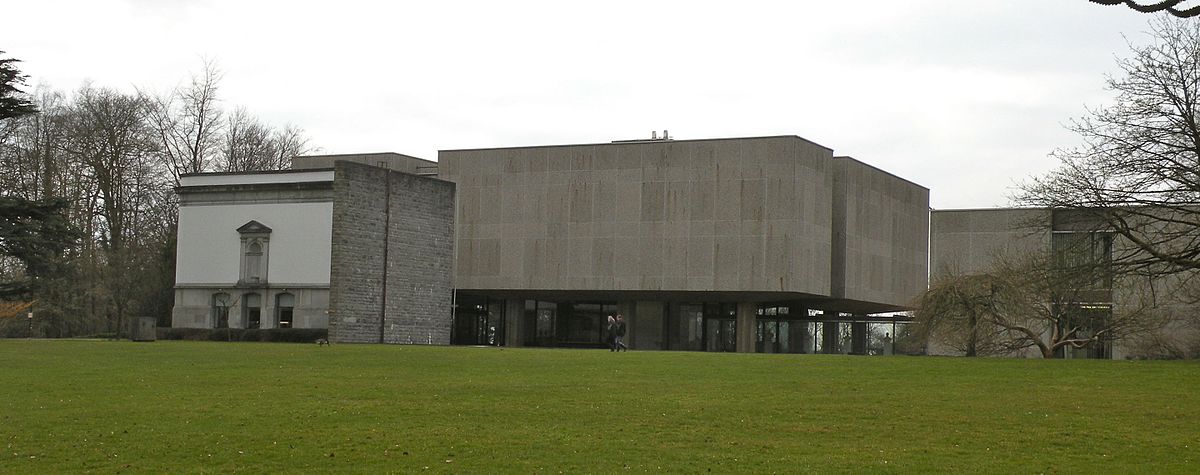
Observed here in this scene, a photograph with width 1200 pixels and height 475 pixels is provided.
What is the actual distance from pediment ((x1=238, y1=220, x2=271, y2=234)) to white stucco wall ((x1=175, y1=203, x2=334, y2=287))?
210mm

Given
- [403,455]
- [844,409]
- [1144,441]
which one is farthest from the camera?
[844,409]

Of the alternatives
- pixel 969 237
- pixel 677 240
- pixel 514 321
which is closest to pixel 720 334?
pixel 677 240

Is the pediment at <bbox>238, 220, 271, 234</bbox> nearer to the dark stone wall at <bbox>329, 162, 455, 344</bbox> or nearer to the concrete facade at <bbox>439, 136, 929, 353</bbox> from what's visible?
the dark stone wall at <bbox>329, 162, 455, 344</bbox>

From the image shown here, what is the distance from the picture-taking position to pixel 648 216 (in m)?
71.2

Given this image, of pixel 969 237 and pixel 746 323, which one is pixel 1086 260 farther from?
pixel 969 237

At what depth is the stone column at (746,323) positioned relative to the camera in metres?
73.3

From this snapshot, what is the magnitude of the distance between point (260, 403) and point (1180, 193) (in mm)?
23869

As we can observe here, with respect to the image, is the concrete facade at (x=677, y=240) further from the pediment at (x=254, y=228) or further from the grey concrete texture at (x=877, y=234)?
the pediment at (x=254, y=228)

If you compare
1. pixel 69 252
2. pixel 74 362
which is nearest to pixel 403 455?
pixel 74 362

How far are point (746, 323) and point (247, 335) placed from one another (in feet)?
82.3

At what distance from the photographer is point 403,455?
18438mm

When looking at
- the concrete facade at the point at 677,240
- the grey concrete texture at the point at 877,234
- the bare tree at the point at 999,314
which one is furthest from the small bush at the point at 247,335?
the grey concrete texture at the point at 877,234

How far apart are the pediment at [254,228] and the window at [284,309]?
10.5ft

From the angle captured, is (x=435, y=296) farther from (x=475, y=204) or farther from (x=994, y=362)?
(x=994, y=362)
